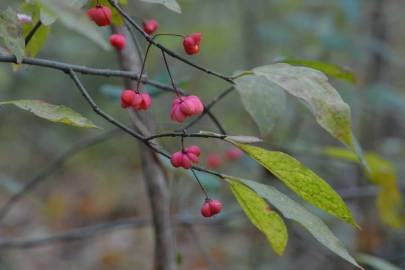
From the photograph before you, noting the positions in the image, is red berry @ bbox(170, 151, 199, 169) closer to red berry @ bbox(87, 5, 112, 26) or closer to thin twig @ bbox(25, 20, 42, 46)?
red berry @ bbox(87, 5, 112, 26)

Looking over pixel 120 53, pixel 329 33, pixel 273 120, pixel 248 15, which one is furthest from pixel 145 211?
pixel 273 120

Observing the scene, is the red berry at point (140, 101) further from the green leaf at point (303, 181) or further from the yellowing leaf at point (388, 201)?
the yellowing leaf at point (388, 201)

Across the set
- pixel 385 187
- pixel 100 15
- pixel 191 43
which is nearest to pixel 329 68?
pixel 191 43

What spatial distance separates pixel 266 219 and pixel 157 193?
49 centimetres

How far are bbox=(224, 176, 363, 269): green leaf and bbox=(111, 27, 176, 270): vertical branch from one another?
0.47 meters

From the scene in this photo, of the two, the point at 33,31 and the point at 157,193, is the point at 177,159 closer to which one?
the point at 33,31

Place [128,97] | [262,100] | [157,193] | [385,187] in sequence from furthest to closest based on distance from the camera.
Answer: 1. [385,187]
2. [157,193]
3. [262,100]
4. [128,97]

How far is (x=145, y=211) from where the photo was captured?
3559 millimetres

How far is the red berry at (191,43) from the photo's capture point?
69 centimetres

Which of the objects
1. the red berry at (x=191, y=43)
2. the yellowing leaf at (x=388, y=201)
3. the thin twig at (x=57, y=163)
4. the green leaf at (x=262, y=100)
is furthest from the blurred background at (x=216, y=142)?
the red berry at (x=191, y=43)

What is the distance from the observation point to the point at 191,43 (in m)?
0.69

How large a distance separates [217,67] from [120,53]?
3.25 meters

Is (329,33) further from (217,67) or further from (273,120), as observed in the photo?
(217,67)

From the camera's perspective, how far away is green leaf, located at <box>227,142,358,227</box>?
609 millimetres
